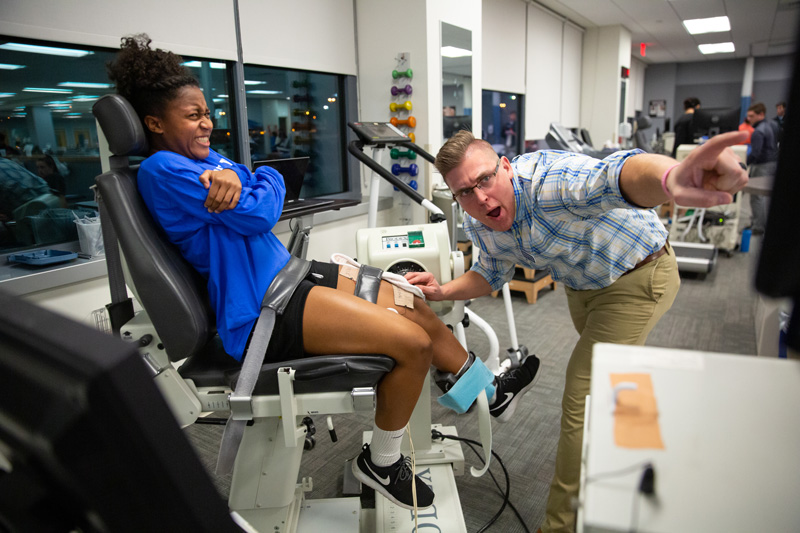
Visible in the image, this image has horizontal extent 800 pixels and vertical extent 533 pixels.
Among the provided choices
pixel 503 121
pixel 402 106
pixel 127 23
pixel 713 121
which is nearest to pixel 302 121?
pixel 402 106

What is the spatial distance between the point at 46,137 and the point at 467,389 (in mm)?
2050

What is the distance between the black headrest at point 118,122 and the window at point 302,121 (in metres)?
2.02

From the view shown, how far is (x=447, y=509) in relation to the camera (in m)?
1.68

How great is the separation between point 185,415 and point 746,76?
15.6 metres

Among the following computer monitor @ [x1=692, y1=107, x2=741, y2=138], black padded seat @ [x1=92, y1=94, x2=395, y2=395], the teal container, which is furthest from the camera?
computer monitor @ [x1=692, y1=107, x2=741, y2=138]

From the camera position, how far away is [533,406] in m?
2.52

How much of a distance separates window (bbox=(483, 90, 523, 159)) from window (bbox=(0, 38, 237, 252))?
14.5 ft

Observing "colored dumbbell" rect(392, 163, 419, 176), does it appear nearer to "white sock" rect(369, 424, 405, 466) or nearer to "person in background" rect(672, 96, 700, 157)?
"white sock" rect(369, 424, 405, 466)

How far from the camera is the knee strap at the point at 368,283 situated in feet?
5.17

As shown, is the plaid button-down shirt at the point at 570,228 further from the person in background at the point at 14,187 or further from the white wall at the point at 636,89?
the white wall at the point at 636,89

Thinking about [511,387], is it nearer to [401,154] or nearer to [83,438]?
[83,438]

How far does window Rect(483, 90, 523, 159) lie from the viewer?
6.13 metres

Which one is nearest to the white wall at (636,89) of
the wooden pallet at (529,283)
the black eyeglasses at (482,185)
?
the wooden pallet at (529,283)

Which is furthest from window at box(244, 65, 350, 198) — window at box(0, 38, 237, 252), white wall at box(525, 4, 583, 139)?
white wall at box(525, 4, 583, 139)
